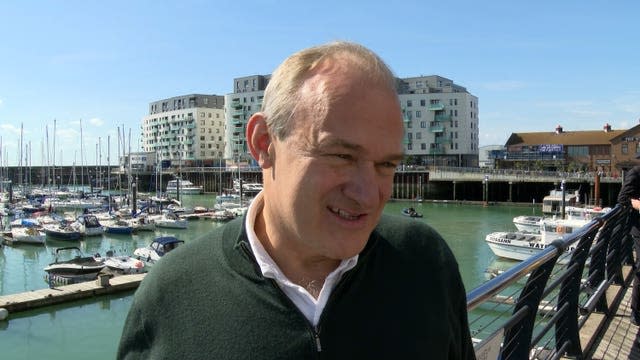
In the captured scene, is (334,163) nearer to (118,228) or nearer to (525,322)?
(525,322)

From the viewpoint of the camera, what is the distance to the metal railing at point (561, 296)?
8.35 ft

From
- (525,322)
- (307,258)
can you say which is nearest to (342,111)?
(307,258)

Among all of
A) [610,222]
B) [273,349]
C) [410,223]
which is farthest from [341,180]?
[610,222]

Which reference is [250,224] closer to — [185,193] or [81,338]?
[81,338]

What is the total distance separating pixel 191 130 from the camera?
113 m

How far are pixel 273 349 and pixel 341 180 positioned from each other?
459 mm

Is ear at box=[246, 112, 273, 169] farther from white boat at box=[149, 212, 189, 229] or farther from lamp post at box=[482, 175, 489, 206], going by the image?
lamp post at box=[482, 175, 489, 206]

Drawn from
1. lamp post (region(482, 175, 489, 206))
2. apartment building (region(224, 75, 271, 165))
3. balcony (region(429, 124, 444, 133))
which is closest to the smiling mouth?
lamp post (region(482, 175, 489, 206))

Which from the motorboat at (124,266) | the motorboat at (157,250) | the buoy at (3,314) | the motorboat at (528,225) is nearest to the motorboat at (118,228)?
the motorboat at (157,250)

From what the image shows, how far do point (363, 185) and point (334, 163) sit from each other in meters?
0.10

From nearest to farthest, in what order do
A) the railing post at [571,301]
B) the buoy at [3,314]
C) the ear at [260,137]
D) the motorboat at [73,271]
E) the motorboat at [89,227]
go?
the ear at [260,137]
the railing post at [571,301]
the buoy at [3,314]
the motorboat at [73,271]
the motorboat at [89,227]

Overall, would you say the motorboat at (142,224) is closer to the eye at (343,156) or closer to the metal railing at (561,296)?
the metal railing at (561,296)

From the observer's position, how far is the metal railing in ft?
8.35

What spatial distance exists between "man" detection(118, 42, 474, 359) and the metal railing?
0.79 meters
